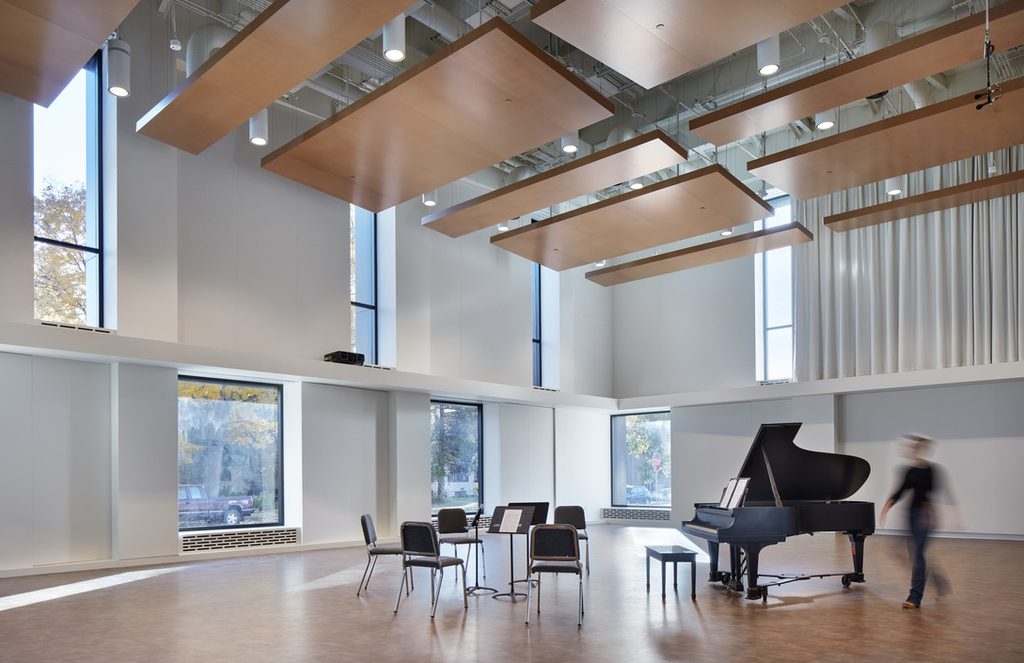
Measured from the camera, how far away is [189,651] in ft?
18.5

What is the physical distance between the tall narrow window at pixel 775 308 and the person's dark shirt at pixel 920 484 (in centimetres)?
970

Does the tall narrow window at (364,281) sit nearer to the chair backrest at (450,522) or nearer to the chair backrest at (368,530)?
the chair backrest at (450,522)

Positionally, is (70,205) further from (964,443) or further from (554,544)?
(964,443)

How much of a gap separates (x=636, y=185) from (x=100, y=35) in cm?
714

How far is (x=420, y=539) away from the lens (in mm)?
7312

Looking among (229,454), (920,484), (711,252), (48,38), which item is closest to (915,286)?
(711,252)

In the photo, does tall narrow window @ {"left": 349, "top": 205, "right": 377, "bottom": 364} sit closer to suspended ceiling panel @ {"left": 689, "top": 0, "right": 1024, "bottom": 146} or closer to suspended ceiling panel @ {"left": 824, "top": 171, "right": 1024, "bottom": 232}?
suspended ceiling panel @ {"left": 689, "top": 0, "right": 1024, "bottom": 146}

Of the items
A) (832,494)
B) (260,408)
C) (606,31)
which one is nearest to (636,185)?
(606,31)

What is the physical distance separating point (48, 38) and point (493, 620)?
7.15m

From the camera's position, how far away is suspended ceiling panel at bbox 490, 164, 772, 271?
1092 cm

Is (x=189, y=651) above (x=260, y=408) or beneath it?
beneath

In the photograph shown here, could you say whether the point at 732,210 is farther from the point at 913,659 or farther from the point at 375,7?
the point at 913,659

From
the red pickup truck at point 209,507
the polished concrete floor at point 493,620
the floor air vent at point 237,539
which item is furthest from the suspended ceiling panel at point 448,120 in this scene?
the floor air vent at point 237,539

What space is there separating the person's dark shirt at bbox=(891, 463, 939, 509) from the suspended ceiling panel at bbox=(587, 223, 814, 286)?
6.33 meters
